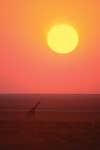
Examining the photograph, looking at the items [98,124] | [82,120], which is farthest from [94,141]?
[82,120]

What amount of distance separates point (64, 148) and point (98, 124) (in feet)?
58.2

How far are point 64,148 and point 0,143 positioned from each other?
23.8ft

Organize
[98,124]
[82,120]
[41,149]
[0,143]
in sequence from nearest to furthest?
[41,149] → [0,143] → [98,124] → [82,120]

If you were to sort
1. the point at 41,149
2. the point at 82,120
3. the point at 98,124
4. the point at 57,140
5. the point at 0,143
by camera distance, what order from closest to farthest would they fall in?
the point at 41,149
the point at 0,143
the point at 57,140
the point at 98,124
the point at 82,120

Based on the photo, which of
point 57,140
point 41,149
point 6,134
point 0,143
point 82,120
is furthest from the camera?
point 82,120

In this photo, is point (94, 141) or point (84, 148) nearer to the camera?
point (84, 148)

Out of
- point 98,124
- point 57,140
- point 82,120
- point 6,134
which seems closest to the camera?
point 57,140

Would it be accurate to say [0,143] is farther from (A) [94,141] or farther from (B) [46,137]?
(A) [94,141]

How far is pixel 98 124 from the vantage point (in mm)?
51594

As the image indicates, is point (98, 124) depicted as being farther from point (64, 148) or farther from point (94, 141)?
point (64, 148)

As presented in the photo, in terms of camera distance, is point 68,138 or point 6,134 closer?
point 68,138

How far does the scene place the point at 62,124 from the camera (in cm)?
5350

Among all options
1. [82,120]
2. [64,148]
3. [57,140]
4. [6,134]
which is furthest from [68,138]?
[82,120]

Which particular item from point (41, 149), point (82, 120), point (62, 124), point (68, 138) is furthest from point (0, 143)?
point (82, 120)
